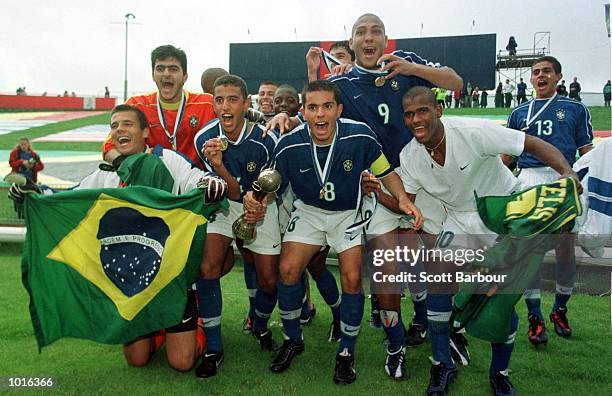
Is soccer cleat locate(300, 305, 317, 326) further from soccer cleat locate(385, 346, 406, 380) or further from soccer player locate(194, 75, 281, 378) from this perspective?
soccer cleat locate(385, 346, 406, 380)

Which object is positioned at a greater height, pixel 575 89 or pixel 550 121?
pixel 575 89

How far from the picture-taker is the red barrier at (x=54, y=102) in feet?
104

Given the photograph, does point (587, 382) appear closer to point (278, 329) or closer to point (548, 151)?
point (548, 151)

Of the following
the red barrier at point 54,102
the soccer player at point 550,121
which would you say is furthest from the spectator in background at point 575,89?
the red barrier at point 54,102

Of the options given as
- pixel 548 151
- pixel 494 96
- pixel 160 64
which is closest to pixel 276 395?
pixel 548 151

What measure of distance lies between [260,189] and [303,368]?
1272 mm

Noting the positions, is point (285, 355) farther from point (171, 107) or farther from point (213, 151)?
point (171, 107)

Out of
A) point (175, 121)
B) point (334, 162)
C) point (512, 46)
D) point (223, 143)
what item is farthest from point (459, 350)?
point (512, 46)

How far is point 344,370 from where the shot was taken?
3201mm

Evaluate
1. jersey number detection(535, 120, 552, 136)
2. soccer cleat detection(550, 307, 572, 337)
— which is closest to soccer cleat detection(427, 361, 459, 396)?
soccer cleat detection(550, 307, 572, 337)

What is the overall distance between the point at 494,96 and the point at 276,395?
25922 millimetres

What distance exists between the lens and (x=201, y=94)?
4.09 metres

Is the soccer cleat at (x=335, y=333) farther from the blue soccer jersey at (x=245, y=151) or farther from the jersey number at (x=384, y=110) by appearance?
the jersey number at (x=384, y=110)

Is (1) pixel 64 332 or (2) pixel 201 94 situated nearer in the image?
(1) pixel 64 332
